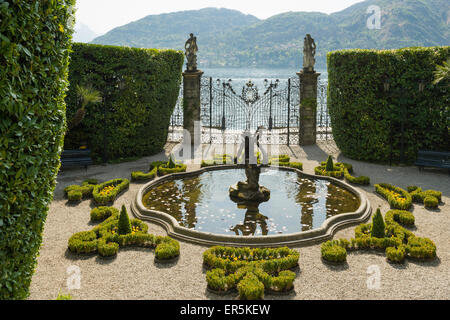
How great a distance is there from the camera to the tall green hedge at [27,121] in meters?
4.24

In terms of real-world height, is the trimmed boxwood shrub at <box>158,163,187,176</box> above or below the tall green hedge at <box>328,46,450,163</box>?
below

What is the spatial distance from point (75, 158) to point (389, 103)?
13452 mm

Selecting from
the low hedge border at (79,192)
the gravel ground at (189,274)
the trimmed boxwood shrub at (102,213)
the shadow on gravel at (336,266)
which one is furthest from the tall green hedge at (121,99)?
the shadow on gravel at (336,266)

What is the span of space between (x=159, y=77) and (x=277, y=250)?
12.4 meters

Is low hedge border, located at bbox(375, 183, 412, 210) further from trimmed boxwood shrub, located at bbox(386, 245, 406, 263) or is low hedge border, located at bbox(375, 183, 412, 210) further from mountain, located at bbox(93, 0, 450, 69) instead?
mountain, located at bbox(93, 0, 450, 69)

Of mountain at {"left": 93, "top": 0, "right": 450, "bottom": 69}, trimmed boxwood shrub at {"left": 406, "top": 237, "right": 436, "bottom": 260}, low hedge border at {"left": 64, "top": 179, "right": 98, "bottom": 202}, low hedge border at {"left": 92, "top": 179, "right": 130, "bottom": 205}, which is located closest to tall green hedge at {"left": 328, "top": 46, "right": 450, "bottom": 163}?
trimmed boxwood shrub at {"left": 406, "top": 237, "right": 436, "bottom": 260}

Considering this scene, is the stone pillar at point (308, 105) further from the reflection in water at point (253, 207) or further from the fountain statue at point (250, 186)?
the fountain statue at point (250, 186)

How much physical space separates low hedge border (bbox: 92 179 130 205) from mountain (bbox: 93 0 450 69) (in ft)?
230

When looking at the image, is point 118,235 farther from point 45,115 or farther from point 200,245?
point 45,115

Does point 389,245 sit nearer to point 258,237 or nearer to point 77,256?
point 258,237

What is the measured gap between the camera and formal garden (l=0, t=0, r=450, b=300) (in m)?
5.09

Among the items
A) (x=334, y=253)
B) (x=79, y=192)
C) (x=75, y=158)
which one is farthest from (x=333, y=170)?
(x=75, y=158)

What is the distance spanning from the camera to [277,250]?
7898mm

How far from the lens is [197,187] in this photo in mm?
12805
